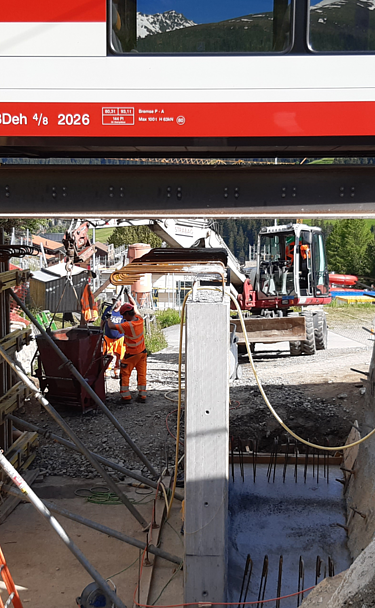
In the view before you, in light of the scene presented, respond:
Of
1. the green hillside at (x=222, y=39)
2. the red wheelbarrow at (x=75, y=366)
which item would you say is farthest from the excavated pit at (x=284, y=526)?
the green hillside at (x=222, y=39)

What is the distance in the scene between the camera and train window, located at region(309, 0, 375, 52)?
4.04 m

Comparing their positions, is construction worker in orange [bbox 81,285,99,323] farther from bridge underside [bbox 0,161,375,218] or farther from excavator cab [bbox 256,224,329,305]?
bridge underside [bbox 0,161,375,218]

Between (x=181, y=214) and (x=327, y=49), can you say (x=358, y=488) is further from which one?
(x=327, y=49)

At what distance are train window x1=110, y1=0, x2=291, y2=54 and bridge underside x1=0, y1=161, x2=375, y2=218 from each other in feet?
2.83

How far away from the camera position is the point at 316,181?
4.31 meters

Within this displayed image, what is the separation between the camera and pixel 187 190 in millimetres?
4332

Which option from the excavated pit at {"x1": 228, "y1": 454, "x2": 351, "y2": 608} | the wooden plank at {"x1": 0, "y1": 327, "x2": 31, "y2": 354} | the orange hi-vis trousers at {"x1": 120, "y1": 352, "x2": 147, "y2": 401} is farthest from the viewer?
the orange hi-vis trousers at {"x1": 120, "y1": 352, "x2": 147, "y2": 401}

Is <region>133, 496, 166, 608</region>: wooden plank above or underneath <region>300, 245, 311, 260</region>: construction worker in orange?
underneath

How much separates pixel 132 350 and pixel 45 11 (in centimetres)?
675

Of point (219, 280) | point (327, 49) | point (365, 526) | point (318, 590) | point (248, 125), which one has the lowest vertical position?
point (365, 526)

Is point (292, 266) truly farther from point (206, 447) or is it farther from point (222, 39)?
point (206, 447)

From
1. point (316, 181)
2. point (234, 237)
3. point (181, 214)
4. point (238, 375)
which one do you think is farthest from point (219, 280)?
point (234, 237)

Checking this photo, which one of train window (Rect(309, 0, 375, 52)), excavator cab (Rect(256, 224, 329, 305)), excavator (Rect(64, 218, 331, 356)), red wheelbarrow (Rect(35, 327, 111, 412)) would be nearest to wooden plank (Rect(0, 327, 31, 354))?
red wheelbarrow (Rect(35, 327, 111, 412))

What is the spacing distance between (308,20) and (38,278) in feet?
72.5
